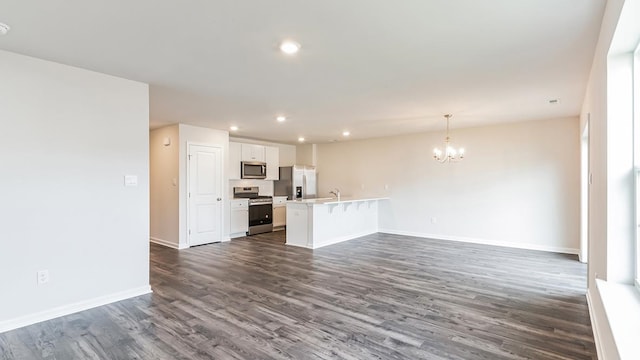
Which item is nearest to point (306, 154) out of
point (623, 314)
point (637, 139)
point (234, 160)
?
point (234, 160)

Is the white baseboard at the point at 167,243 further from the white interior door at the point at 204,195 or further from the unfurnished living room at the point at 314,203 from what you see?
the white interior door at the point at 204,195

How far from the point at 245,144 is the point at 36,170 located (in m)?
5.02

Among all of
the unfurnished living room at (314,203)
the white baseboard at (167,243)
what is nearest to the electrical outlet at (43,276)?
the unfurnished living room at (314,203)

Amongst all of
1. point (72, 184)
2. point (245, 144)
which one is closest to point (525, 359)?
point (72, 184)

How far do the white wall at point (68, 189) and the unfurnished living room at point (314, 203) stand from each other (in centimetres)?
2

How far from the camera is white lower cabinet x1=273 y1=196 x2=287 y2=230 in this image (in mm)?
8438

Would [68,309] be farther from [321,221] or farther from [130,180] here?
[321,221]

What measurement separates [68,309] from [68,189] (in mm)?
1157

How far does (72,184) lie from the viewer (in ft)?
10.4

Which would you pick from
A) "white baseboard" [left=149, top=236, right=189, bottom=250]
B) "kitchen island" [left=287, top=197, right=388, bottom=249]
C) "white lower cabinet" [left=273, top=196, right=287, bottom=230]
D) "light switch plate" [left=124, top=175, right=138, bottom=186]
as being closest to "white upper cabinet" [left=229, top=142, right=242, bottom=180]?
"white lower cabinet" [left=273, top=196, right=287, bottom=230]

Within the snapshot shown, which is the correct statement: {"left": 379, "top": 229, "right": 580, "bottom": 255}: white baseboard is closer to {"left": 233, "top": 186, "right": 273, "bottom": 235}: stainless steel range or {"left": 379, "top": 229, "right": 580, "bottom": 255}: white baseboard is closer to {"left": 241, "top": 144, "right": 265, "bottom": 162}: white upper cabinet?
{"left": 233, "top": 186, "right": 273, "bottom": 235}: stainless steel range

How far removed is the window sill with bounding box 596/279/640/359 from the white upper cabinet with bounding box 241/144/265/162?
273 inches

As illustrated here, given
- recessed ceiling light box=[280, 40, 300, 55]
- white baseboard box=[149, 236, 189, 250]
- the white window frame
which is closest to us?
the white window frame

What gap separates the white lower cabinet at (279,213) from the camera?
8.44 metres
